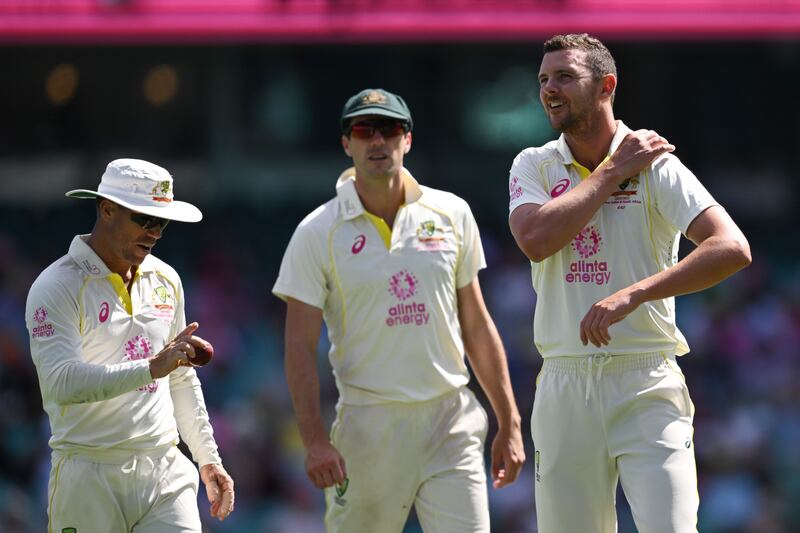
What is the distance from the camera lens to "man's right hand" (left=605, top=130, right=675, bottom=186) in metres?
4.43

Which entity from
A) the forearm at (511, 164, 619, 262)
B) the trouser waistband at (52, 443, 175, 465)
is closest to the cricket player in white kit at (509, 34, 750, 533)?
the forearm at (511, 164, 619, 262)

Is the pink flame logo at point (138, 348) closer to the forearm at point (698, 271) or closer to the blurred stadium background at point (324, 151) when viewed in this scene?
the forearm at point (698, 271)

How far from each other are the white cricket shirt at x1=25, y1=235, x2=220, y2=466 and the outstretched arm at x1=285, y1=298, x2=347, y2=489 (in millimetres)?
595

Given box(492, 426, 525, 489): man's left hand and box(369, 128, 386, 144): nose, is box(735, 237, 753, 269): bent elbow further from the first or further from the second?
box(369, 128, 386, 144): nose

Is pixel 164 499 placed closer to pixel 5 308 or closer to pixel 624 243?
pixel 624 243

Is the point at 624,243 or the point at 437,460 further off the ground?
the point at 624,243

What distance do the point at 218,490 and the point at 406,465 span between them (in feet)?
2.57

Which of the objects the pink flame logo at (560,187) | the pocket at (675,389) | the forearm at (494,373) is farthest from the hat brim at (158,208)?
the pocket at (675,389)

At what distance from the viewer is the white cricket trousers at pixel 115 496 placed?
4.54m

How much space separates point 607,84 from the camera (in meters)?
4.61

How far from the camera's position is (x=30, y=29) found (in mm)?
10828

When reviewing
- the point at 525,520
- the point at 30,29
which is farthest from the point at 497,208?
the point at 30,29

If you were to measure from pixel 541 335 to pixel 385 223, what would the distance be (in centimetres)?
100

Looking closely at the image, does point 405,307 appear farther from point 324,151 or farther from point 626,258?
point 324,151
